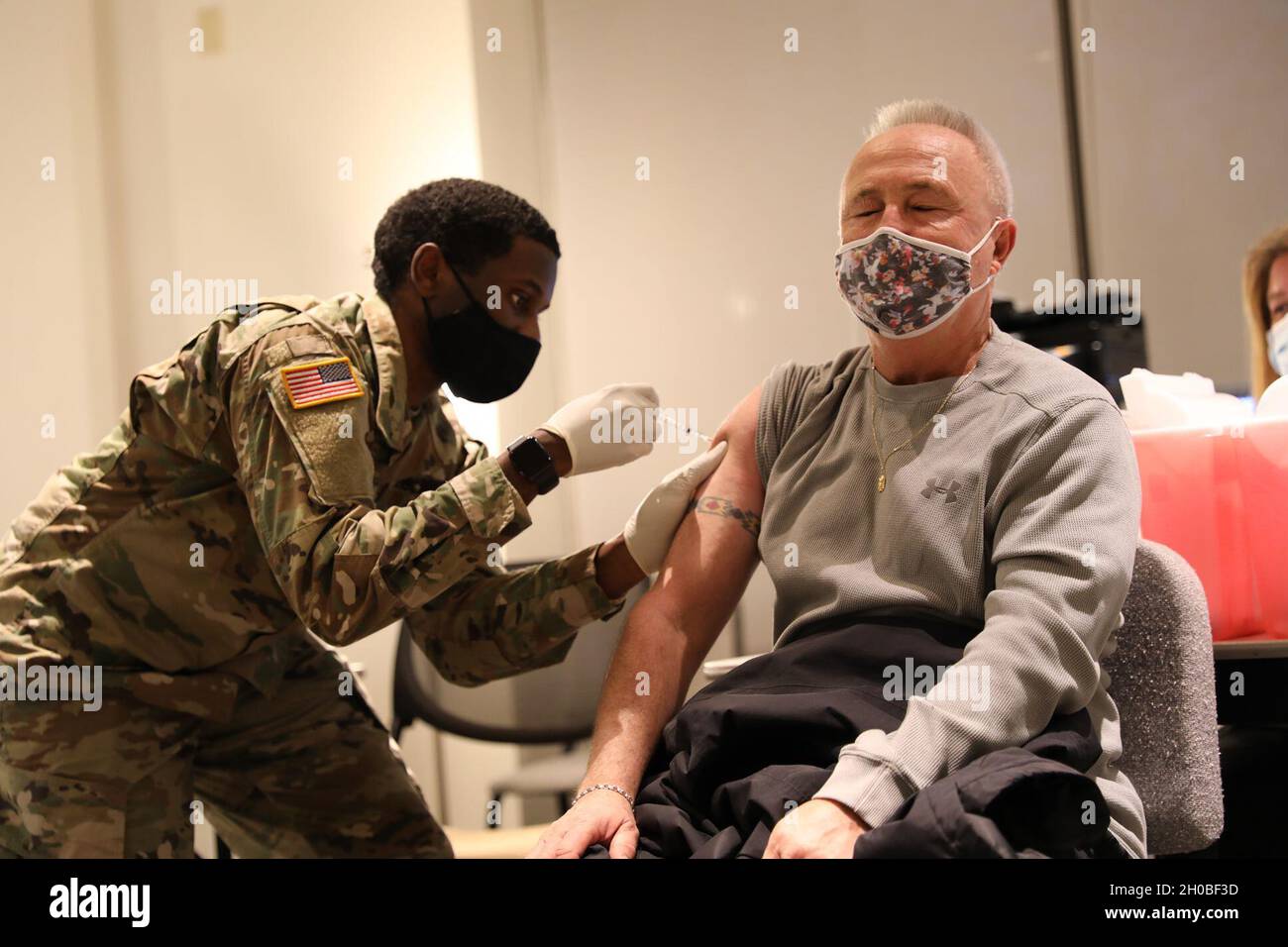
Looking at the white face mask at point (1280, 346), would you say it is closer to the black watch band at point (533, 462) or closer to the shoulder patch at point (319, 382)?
the black watch band at point (533, 462)

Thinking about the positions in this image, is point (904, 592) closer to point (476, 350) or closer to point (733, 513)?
point (733, 513)

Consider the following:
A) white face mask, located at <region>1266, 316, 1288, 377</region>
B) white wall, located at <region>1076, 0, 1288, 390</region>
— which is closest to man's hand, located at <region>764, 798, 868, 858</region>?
white face mask, located at <region>1266, 316, 1288, 377</region>

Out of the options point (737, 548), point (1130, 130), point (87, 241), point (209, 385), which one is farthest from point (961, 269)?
point (1130, 130)

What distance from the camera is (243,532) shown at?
1.81m

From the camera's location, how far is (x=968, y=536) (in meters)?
1.34

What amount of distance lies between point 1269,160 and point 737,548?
2.78 m

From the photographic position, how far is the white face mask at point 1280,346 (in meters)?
2.06

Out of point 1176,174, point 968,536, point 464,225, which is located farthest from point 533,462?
point 1176,174

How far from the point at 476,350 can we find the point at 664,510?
0.46 meters

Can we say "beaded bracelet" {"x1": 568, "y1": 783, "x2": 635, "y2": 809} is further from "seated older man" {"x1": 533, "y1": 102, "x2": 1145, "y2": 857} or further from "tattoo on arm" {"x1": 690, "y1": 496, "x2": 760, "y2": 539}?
"tattoo on arm" {"x1": 690, "y1": 496, "x2": 760, "y2": 539}

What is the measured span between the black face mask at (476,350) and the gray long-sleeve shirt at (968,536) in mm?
483

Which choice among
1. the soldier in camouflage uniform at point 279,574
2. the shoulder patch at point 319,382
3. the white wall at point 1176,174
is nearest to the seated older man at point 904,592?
the soldier in camouflage uniform at point 279,574

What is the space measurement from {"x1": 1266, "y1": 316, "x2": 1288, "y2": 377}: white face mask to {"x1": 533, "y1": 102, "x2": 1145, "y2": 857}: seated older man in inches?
34.3
